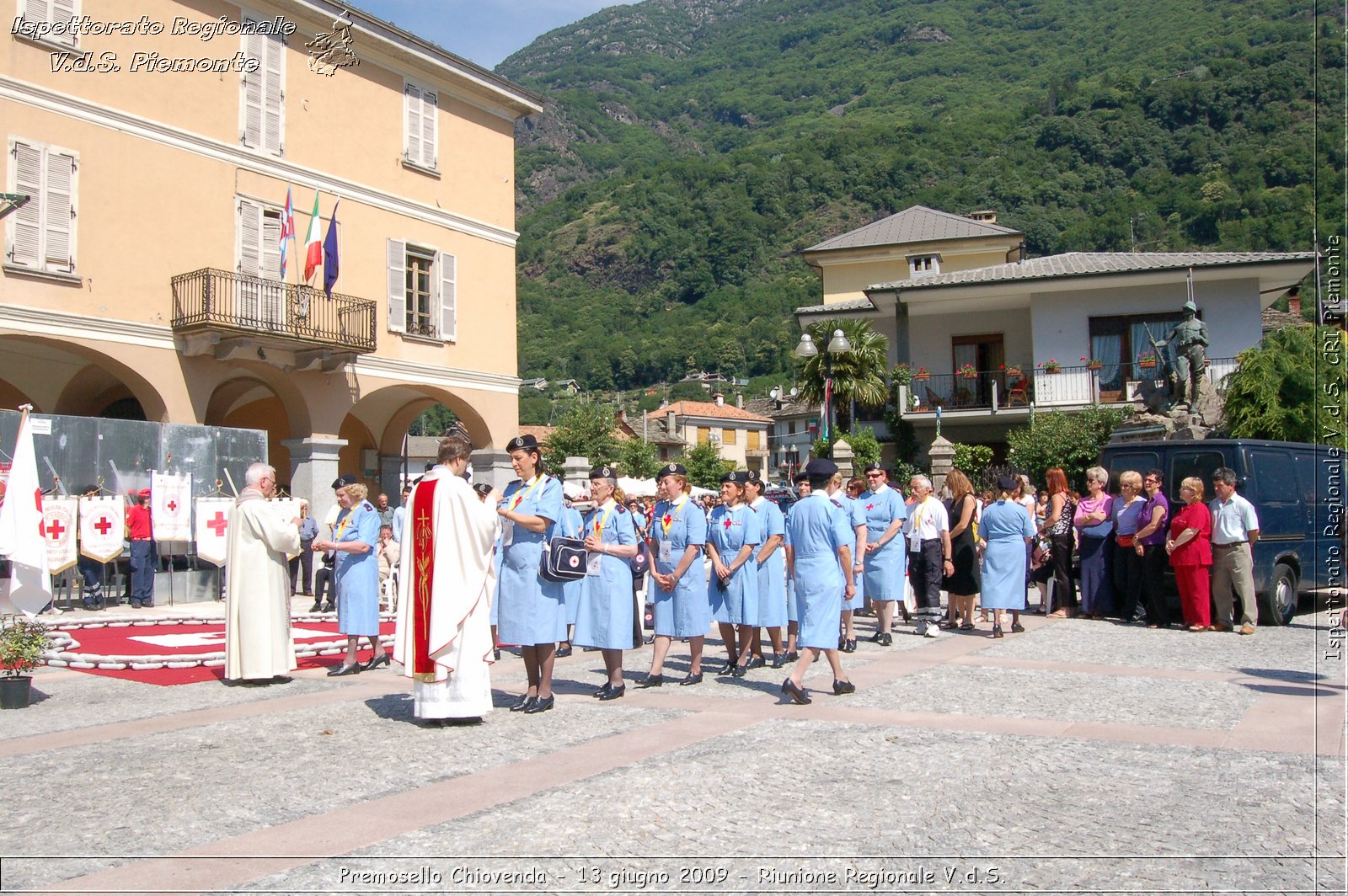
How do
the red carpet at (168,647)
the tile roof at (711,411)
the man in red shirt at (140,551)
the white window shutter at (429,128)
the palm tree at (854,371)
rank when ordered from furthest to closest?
the tile roof at (711,411), the palm tree at (854,371), the white window shutter at (429,128), the man in red shirt at (140,551), the red carpet at (168,647)

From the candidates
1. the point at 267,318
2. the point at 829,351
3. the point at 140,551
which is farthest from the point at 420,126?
the point at 140,551

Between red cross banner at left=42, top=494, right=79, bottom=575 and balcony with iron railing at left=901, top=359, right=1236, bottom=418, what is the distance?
24755 mm

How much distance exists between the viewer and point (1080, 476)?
28938mm

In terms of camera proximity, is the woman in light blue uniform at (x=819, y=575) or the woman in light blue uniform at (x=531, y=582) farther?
the woman in light blue uniform at (x=819, y=575)

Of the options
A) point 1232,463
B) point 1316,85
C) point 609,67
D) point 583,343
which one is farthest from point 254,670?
point 609,67

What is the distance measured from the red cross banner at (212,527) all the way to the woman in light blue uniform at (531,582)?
8.52 meters

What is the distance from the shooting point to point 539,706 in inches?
313

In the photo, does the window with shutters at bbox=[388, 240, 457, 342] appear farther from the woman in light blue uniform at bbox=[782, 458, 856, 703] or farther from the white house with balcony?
the woman in light blue uniform at bbox=[782, 458, 856, 703]

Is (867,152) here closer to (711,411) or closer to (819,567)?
(711,411)

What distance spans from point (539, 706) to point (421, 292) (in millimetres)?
17316

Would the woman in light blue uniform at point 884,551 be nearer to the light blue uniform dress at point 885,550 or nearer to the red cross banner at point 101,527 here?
the light blue uniform dress at point 885,550

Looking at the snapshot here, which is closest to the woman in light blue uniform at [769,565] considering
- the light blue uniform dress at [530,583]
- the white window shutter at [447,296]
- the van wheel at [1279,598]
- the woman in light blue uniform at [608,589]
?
the woman in light blue uniform at [608,589]

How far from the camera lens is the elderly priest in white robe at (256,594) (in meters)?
9.28

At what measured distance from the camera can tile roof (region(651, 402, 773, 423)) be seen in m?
90.9
